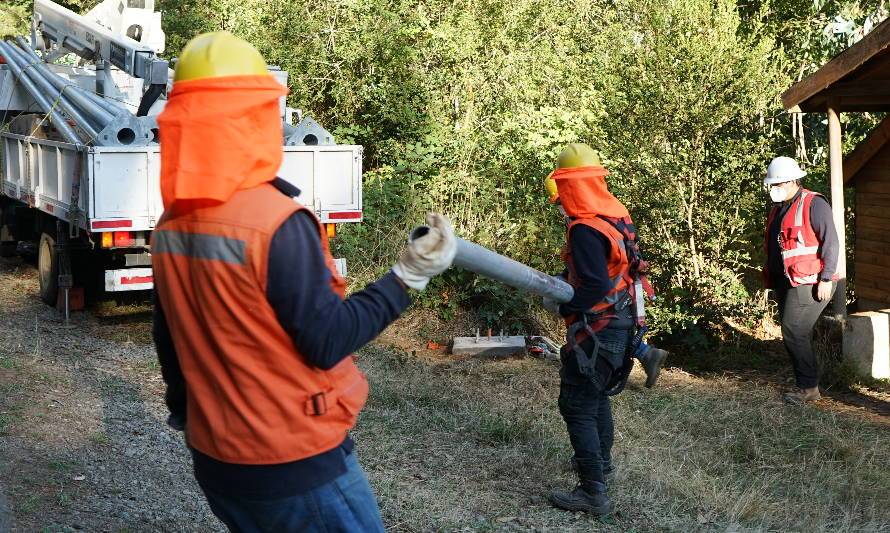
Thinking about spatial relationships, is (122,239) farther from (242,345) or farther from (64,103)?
(242,345)

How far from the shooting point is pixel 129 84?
37.1ft

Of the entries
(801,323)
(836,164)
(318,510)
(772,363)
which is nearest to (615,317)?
(318,510)

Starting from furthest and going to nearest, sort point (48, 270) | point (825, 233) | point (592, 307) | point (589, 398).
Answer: point (48, 270) < point (825, 233) < point (589, 398) < point (592, 307)

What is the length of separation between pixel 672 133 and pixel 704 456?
510cm

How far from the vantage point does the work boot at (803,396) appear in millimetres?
8000

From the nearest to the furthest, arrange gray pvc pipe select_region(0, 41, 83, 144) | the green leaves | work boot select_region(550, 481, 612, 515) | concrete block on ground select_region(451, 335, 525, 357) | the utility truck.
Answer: work boot select_region(550, 481, 612, 515), the utility truck, gray pvc pipe select_region(0, 41, 83, 144), concrete block on ground select_region(451, 335, 525, 357), the green leaves

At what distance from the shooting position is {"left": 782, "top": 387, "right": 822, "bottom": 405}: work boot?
8.00 metres

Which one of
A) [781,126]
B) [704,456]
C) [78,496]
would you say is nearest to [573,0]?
[781,126]

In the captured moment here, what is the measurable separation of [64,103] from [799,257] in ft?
23.9

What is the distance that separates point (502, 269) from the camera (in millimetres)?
3281

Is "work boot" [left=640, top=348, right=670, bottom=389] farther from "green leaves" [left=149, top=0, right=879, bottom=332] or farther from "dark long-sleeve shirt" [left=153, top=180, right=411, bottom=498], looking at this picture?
"green leaves" [left=149, top=0, right=879, bottom=332]

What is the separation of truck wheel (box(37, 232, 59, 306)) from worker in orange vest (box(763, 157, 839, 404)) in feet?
22.6

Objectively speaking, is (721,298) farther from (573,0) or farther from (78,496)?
(78,496)

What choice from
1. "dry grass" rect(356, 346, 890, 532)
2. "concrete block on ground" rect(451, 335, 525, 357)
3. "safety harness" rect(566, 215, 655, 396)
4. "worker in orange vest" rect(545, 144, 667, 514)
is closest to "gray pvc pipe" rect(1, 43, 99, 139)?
"dry grass" rect(356, 346, 890, 532)
